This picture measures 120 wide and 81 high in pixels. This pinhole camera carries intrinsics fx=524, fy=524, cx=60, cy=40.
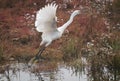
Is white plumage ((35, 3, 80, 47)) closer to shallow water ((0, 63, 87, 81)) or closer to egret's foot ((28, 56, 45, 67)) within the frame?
egret's foot ((28, 56, 45, 67))

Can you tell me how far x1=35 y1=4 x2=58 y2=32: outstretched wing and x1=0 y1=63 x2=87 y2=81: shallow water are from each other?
0.80 metres

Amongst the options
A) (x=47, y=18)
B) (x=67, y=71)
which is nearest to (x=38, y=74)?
(x=67, y=71)

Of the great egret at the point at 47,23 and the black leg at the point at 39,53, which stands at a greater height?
the great egret at the point at 47,23

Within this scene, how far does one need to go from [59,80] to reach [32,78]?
0.47 m

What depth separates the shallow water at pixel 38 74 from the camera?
8922 millimetres

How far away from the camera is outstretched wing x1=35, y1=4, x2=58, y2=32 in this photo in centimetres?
851

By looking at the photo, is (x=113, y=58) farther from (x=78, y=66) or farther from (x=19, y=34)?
(x=19, y=34)

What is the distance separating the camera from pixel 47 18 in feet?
28.3

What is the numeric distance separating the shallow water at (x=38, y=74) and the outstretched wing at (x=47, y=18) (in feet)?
2.61

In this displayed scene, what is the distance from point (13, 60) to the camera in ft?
32.2

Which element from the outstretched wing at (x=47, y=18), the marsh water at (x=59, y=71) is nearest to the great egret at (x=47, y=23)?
the outstretched wing at (x=47, y=18)

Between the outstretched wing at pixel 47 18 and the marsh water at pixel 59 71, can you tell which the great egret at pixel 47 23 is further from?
the marsh water at pixel 59 71

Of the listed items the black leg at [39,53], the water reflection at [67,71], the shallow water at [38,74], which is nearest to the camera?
the water reflection at [67,71]

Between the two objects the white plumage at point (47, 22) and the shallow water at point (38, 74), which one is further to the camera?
the shallow water at point (38, 74)
